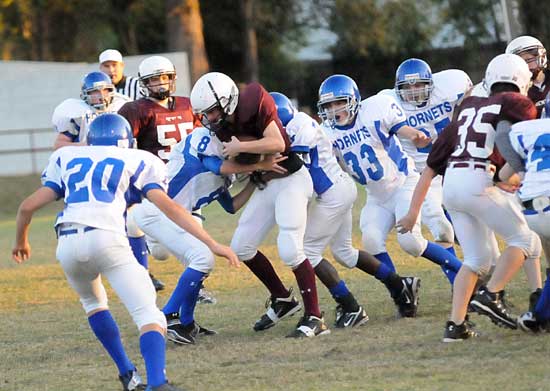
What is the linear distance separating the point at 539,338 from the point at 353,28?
2517 centimetres

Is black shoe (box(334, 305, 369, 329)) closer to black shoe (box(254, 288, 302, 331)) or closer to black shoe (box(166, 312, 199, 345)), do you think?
black shoe (box(254, 288, 302, 331))

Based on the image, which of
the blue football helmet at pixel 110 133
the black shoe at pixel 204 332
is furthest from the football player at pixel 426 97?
the blue football helmet at pixel 110 133

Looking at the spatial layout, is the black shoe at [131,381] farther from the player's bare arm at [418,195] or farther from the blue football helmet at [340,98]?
the blue football helmet at [340,98]

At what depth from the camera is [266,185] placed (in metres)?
6.96

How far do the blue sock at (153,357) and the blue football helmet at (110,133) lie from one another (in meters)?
0.98

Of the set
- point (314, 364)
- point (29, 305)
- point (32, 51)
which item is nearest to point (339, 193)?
point (314, 364)

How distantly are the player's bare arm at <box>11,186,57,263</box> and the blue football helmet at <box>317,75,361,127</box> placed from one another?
7.69 feet

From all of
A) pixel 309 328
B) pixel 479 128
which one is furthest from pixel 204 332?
pixel 479 128

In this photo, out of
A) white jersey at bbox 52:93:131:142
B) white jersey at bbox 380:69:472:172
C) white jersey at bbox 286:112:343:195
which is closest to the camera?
white jersey at bbox 286:112:343:195

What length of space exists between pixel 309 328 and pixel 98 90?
296cm

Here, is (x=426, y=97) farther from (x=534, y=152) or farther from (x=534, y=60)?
(x=534, y=152)

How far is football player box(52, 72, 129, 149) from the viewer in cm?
873

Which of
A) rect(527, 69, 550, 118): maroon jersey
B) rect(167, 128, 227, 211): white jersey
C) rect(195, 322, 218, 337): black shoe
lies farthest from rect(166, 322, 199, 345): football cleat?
rect(527, 69, 550, 118): maroon jersey

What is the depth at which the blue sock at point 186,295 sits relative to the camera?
692cm
